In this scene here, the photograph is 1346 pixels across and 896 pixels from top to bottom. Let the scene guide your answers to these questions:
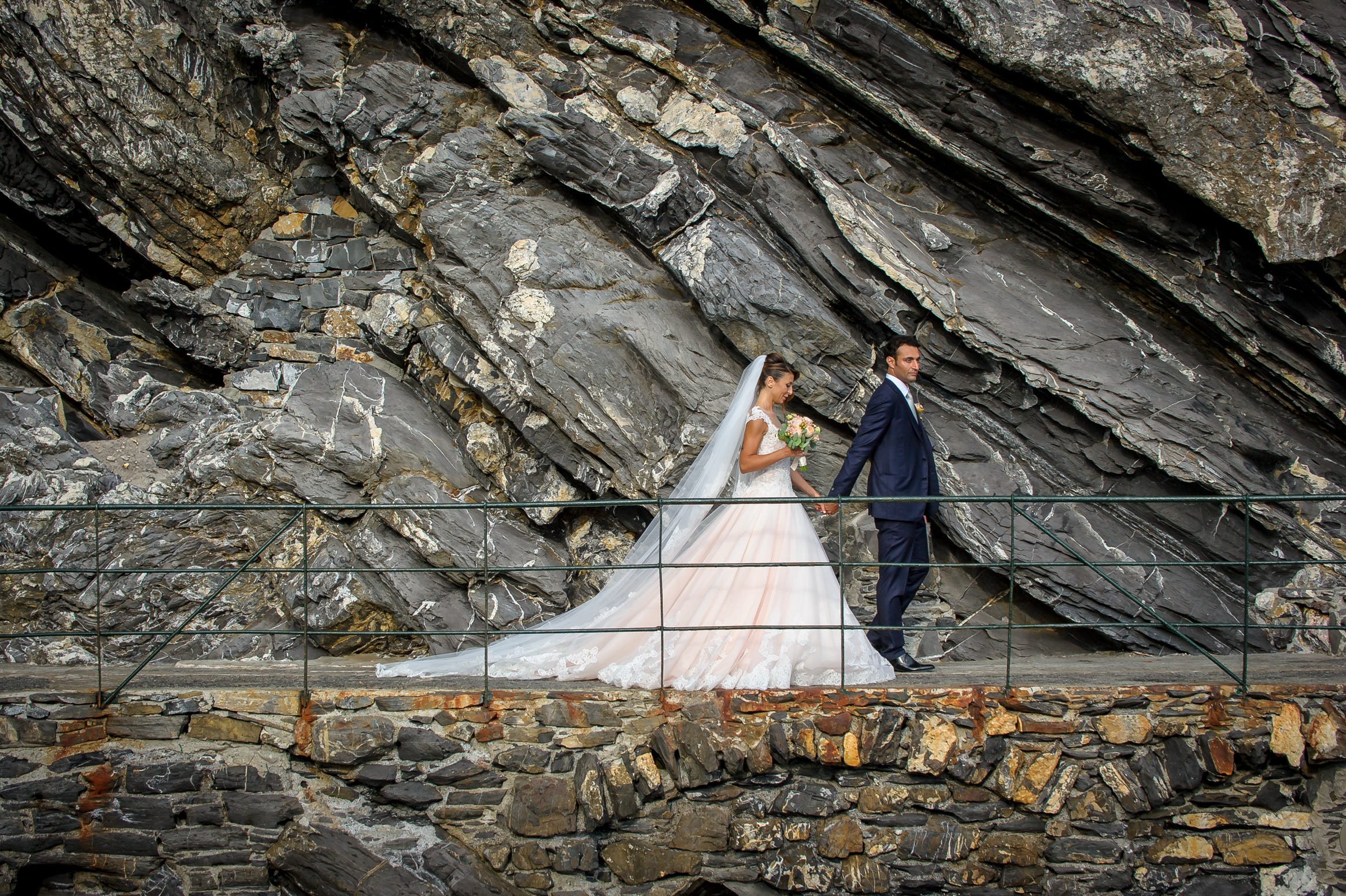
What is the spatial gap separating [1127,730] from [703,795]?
219 centimetres

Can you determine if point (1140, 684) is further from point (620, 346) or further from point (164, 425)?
point (164, 425)

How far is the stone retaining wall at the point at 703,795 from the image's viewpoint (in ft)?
15.3

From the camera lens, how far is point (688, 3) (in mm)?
7477

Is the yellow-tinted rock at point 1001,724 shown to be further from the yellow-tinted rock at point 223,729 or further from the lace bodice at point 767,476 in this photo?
the yellow-tinted rock at point 223,729

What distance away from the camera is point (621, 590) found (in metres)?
5.51

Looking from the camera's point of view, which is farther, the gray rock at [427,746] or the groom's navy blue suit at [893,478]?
the groom's navy blue suit at [893,478]

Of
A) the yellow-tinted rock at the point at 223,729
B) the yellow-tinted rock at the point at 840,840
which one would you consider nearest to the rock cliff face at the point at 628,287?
the yellow-tinted rock at the point at 223,729

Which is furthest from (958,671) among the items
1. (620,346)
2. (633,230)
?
(633,230)

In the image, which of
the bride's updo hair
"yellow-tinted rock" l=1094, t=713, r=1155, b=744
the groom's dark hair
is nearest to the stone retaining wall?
"yellow-tinted rock" l=1094, t=713, r=1155, b=744

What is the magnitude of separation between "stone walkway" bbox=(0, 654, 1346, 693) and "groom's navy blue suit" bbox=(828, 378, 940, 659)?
49 cm

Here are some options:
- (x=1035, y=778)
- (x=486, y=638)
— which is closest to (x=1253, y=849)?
(x=1035, y=778)

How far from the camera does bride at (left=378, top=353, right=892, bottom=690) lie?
503cm

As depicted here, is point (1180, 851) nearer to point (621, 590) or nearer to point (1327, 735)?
point (1327, 735)

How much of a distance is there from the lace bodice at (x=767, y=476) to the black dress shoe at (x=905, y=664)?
Result: 3.85ft
